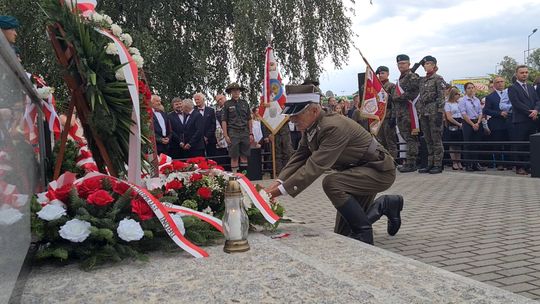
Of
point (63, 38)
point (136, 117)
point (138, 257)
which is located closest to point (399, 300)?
point (138, 257)

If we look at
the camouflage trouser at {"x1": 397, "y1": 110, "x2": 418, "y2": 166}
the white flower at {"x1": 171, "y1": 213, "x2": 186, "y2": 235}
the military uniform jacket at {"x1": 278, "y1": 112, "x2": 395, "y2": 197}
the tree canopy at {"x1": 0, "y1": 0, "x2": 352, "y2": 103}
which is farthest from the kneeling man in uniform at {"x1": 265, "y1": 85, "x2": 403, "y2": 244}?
the tree canopy at {"x1": 0, "y1": 0, "x2": 352, "y2": 103}

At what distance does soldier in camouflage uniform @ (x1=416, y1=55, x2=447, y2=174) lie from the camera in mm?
10523

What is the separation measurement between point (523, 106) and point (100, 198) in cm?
920

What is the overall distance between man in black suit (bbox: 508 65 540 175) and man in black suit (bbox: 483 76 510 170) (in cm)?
74

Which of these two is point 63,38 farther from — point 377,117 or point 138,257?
point 377,117

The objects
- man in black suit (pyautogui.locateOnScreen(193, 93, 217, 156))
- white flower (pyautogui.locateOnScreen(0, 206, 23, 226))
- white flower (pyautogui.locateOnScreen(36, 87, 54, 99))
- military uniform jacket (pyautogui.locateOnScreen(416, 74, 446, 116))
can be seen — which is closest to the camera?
white flower (pyautogui.locateOnScreen(0, 206, 23, 226))

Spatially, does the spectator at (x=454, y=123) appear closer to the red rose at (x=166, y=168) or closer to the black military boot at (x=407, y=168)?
the black military boot at (x=407, y=168)

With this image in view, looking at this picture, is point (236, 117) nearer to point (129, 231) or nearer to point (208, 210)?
point (208, 210)

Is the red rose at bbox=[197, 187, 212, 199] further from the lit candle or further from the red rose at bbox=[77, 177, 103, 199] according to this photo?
the lit candle

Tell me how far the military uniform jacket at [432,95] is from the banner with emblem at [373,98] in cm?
83

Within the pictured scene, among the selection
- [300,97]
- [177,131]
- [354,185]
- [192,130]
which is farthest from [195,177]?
[177,131]

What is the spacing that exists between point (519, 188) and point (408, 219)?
10.3ft

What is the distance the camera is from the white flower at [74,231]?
10.2ft

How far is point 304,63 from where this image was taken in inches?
596
